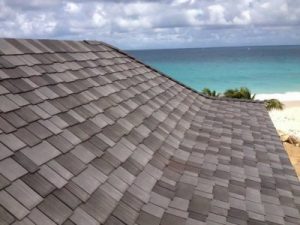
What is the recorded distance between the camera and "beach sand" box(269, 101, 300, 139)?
36.4m

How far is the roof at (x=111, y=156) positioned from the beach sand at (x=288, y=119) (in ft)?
93.0

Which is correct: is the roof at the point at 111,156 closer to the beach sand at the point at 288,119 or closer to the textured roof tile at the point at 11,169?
the textured roof tile at the point at 11,169

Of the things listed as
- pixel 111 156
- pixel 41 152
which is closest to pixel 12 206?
pixel 41 152

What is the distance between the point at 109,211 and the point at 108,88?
3.75 m

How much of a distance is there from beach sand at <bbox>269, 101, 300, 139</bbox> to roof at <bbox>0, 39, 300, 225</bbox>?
28.4 m

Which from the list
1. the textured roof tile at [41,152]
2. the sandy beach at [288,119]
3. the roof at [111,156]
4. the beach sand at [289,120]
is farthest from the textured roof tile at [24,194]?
the sandy beach at [288,119]

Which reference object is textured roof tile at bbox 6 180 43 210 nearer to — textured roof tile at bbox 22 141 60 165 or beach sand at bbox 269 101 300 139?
textured roof tile at bbox 22 141 60 165

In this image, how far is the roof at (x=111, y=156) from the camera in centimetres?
391

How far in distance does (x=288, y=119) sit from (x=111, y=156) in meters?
40.7

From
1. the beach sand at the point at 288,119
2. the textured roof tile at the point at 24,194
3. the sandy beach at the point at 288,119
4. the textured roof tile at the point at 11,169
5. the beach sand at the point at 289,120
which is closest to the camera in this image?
the textured roof tile at the point at 24,194

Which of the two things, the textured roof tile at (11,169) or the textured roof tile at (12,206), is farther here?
the textured roof tile at (11,169)

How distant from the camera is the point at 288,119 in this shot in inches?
1673

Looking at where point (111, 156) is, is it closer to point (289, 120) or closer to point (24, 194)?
point (24, 194)

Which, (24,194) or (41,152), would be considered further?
(41,152)
